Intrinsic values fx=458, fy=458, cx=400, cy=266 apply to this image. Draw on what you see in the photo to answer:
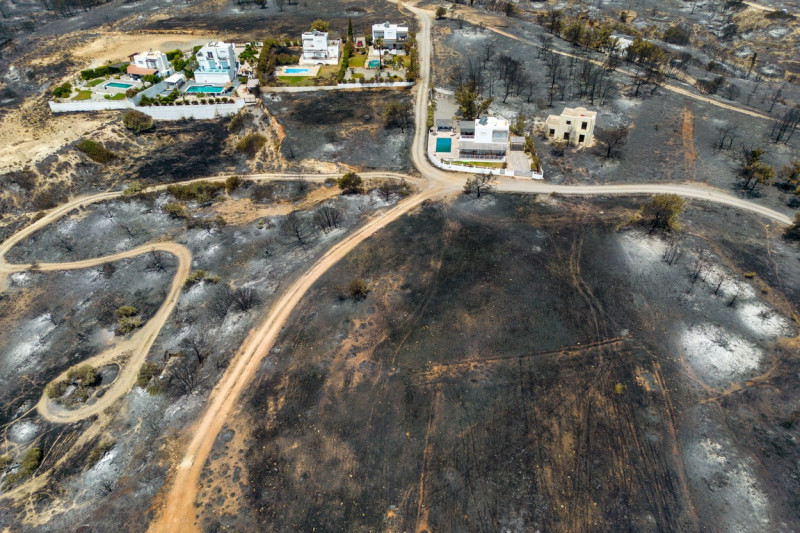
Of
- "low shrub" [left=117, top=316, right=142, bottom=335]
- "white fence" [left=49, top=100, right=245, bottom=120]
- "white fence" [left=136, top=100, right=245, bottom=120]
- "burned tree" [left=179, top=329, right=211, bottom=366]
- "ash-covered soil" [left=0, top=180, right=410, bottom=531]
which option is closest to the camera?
"ash-covered soil" [left=0, top=180, right=410, bottom=531]

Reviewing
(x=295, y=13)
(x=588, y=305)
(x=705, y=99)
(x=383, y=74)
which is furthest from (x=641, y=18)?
(x=588, y=305)

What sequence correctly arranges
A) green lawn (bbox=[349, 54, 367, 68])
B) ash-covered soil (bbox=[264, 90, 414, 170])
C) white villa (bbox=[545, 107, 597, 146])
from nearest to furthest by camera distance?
white villa (bbox=[545, 107, 597, 146]) → ash-covered soil (bbox=[264, 90, 414, 170]) → green lawn (bbox=[349, 54, 367, 68])

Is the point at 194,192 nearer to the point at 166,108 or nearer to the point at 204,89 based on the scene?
the point at 166,108

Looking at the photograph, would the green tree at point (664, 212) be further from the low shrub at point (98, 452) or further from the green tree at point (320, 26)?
the green tree at point (320, 26)

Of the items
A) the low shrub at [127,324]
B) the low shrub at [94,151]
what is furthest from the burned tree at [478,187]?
the low shrub at [94,151]

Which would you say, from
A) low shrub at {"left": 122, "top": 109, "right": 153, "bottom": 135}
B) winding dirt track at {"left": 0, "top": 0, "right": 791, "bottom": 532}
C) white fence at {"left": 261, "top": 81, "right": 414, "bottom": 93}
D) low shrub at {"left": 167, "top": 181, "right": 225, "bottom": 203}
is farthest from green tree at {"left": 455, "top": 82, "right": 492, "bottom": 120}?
low shrub at {"left": 122, "top": 109, "right": 153, "bottom": 135}

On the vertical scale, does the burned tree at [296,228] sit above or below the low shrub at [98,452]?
above

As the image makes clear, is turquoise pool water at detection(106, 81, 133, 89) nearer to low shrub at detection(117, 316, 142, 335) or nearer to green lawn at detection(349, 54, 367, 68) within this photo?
green lawn at detection(349, 54, 367, 68)
